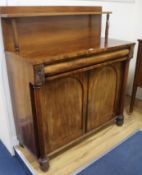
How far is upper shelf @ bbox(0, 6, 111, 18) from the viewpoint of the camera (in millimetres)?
1221

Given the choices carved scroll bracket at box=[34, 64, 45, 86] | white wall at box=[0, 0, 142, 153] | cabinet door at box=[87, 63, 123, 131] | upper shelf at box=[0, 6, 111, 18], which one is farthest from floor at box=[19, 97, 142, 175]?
upper shelf at box=[0, 6, 111, 18]

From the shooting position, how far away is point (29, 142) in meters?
1.46

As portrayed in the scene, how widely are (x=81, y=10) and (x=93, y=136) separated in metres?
1.16

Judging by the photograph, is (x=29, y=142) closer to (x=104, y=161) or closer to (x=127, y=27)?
(x=104, y=161)

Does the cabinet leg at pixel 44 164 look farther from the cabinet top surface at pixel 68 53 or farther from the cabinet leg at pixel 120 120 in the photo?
the cabinet leg at pixel 120 120

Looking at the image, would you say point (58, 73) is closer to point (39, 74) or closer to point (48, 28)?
point (39, 74)

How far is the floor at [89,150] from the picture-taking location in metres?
1.50

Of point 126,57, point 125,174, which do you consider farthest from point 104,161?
point 126,57

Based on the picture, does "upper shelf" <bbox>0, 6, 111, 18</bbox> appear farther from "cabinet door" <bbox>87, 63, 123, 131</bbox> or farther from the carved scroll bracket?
"cabinet door" <bbox>87, 63, 123, 131</bbox>

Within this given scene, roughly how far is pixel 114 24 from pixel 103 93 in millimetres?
909

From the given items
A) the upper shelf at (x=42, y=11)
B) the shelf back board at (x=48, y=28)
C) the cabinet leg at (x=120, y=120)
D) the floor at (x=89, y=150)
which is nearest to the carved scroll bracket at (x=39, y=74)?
the shelf back board at (x=48, y=28)

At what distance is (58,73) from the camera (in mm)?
1229

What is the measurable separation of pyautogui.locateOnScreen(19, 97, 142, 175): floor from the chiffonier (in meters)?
0.10

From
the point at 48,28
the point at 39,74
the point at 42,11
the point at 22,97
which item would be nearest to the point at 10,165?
the point at 22,97
